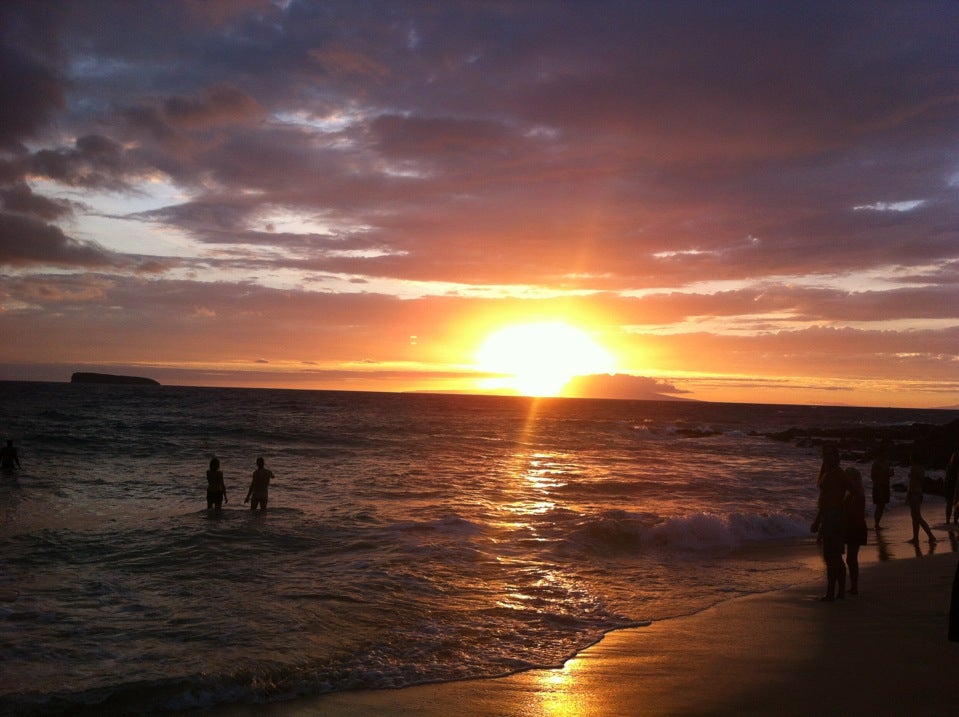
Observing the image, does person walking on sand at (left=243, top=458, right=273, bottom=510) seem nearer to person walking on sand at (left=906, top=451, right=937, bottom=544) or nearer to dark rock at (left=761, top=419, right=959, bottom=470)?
person walking on sand at (left=906, top=451, right=937, bottom=544)

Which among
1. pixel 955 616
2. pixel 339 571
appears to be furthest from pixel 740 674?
pixel 339 571

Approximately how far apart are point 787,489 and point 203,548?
72.2 feet

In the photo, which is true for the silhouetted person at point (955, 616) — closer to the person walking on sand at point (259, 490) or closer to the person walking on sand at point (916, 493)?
the person walking on sand at point (916, 493)

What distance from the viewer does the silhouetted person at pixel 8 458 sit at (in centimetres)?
2294

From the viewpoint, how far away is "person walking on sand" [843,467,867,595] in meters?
10.4

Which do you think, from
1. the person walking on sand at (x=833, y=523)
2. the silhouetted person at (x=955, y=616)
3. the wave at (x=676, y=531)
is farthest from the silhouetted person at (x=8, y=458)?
the silhouetted person at (x=955, y=616)

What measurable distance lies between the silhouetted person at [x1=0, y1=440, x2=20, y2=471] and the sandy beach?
2110cm

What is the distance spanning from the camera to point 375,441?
4431 cm

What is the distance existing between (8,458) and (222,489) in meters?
11.0

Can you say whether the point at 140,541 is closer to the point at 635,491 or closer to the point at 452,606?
the point at 452,606

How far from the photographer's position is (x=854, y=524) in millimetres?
10500

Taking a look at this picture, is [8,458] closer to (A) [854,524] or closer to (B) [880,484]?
(A) [854,524]

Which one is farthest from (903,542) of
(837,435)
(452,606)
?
(837,435)

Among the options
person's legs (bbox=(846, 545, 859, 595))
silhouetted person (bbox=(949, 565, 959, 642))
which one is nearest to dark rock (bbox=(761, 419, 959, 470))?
person's legs (bbox=(846, 545, 859, 595))
